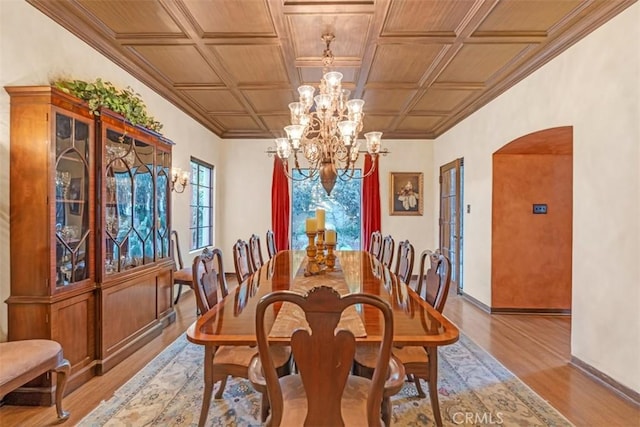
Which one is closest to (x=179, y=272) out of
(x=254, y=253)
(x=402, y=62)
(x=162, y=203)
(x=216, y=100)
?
(x=162, y=203)

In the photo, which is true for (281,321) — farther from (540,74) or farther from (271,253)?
(540,74)

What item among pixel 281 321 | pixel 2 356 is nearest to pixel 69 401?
pixel 2 356

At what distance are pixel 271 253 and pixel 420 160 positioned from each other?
3.73m

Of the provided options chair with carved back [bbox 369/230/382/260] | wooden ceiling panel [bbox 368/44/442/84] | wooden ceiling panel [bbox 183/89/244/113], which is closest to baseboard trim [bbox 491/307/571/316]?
chair with carved back [bbox 369/230/382/260]

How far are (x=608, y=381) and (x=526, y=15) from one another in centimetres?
271

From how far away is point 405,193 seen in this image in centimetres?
658

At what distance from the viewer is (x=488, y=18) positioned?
266 cm

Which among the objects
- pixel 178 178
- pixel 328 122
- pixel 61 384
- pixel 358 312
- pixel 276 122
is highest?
pixel 276 122

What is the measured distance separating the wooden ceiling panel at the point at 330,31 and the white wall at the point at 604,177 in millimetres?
1749

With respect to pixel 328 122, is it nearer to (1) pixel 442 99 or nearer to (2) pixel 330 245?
(2) pixel 330 245

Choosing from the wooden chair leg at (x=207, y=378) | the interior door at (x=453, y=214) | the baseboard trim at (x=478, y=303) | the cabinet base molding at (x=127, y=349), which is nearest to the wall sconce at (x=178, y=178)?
the cabinet base molding at (x=127, y=349)

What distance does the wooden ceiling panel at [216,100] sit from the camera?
14.2ft

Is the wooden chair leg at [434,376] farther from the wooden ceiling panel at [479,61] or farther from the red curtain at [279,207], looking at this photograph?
the red curtain at [279,207]

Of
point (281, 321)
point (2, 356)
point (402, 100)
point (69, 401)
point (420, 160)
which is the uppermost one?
point (402, 100)
